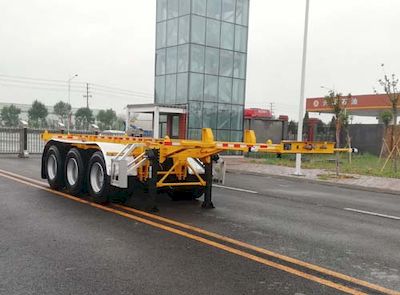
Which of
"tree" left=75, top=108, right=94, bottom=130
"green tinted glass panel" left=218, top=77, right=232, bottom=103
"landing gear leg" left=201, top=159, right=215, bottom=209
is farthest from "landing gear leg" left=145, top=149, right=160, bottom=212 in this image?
"tree" left=75, top=108, right=94, bottom=130

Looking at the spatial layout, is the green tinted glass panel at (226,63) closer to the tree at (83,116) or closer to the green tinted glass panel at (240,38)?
the green tinted glass panel at (240,38)

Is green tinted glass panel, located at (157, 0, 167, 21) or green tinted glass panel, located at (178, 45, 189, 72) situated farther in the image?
green tinted glass panel, located at (157, 0, 167, 21)

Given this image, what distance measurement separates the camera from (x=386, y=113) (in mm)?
32406

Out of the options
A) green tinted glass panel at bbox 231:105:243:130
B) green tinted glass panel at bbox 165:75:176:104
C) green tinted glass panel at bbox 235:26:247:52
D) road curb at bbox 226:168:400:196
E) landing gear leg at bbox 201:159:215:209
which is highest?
green tinted glass panel at bbox 235:26:247:52

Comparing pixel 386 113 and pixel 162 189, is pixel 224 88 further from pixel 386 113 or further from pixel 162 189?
pixel 162 189

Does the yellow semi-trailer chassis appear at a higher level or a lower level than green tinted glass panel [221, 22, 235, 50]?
lower

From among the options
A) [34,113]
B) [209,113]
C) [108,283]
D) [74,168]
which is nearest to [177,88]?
[209,113]

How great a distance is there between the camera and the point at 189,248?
6051 mm

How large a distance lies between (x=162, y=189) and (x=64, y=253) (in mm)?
3623

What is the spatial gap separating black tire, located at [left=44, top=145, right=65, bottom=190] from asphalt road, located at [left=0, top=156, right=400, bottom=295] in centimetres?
59

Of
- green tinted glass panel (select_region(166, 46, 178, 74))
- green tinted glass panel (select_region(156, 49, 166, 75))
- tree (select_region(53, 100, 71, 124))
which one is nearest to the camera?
green tinted glass panel (select_region(166, 46, 178, 74))

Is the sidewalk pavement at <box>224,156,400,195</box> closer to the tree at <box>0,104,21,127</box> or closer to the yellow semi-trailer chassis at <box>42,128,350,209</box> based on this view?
the yellow semi-trailer chassis at <box>42,128,350,209</box>

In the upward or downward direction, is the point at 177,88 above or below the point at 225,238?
above

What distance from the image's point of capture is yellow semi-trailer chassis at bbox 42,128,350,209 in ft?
27.6
